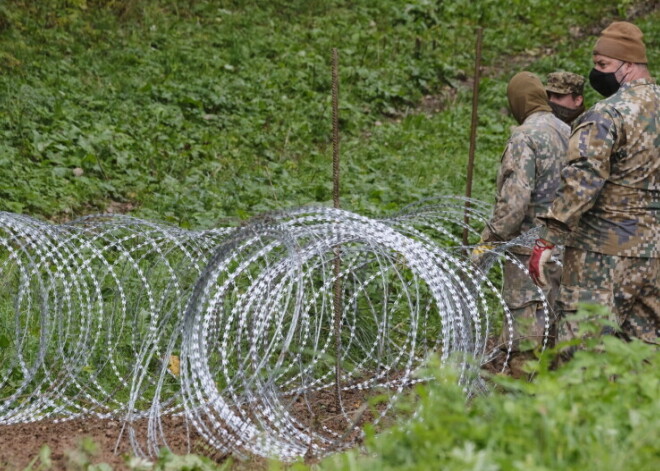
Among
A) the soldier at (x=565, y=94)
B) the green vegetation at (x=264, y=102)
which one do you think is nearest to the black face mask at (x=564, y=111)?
the soldier at (x=565, y=94)

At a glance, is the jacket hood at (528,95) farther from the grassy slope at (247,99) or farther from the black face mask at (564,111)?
the grassy slope at (247,99)

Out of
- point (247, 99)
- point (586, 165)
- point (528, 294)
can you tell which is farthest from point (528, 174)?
point (247, 99)

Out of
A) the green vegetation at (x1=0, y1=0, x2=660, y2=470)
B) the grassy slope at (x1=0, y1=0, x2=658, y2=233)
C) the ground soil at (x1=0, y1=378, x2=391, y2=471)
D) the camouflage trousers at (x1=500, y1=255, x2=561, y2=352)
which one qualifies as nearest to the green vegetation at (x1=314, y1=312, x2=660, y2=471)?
the green vegetation at (x1=0, y1=0, x2=660, y2=470)

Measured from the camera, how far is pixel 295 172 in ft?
39.2

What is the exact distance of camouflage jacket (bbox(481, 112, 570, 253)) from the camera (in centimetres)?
671

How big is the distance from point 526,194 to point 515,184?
0.33 ft

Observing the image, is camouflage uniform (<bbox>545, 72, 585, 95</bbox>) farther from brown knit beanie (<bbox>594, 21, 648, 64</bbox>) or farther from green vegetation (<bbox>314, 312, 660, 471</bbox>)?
green vegetation (<bbox>314, 312, 660, 471</bbox>)

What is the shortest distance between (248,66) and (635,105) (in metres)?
10.3

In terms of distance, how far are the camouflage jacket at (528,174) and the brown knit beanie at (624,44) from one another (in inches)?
41.3

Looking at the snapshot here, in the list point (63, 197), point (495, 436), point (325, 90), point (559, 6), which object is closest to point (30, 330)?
point (63, 197)

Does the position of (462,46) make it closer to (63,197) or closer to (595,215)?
(63,197)

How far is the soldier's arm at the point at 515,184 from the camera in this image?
670cm

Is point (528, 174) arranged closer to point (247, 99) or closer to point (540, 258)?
point (540, 258)

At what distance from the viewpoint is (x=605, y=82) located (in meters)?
5.87
